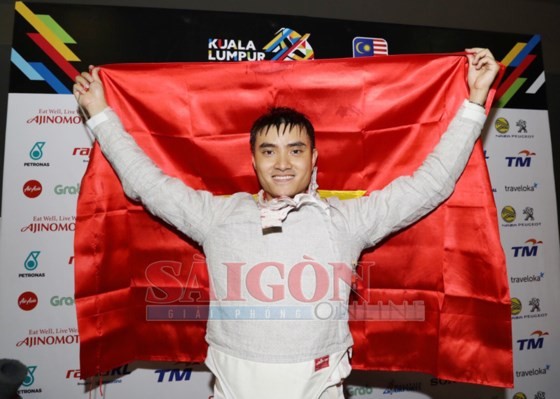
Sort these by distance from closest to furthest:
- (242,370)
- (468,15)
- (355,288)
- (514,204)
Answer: (242,370), (355,288), (514,204), (468,15)

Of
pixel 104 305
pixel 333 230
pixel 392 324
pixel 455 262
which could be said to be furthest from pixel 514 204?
pixel 104 305

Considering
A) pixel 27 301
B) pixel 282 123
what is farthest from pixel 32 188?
pixel 282 123

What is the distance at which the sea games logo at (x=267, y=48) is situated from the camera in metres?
2.02

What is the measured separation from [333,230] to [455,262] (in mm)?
579

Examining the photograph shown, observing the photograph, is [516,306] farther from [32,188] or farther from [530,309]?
[32,188]

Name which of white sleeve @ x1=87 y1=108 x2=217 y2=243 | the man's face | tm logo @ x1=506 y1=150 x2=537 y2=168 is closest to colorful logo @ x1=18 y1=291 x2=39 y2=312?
white sleeve @ x1=87 y1=108 x2=217 y2=243

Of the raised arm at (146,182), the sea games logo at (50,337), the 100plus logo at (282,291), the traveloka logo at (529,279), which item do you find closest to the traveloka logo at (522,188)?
the traveloka logo at (529,279)

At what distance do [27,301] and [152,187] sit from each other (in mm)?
1137

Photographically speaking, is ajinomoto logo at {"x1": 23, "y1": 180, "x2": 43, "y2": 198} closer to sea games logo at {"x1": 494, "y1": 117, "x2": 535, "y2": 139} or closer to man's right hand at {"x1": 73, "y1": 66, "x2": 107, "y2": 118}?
man's right hand at {"x1": 73, "y1": 66, "x2": 107, "y2": 118}

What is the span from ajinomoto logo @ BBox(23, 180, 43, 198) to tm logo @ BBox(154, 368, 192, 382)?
1104 millimetres

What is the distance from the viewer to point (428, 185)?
1.32m

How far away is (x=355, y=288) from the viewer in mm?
1601

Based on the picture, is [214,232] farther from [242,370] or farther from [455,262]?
[455,262]

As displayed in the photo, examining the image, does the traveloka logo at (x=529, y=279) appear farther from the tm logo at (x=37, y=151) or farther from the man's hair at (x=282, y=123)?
the tm logo at (x=37, y=151)
